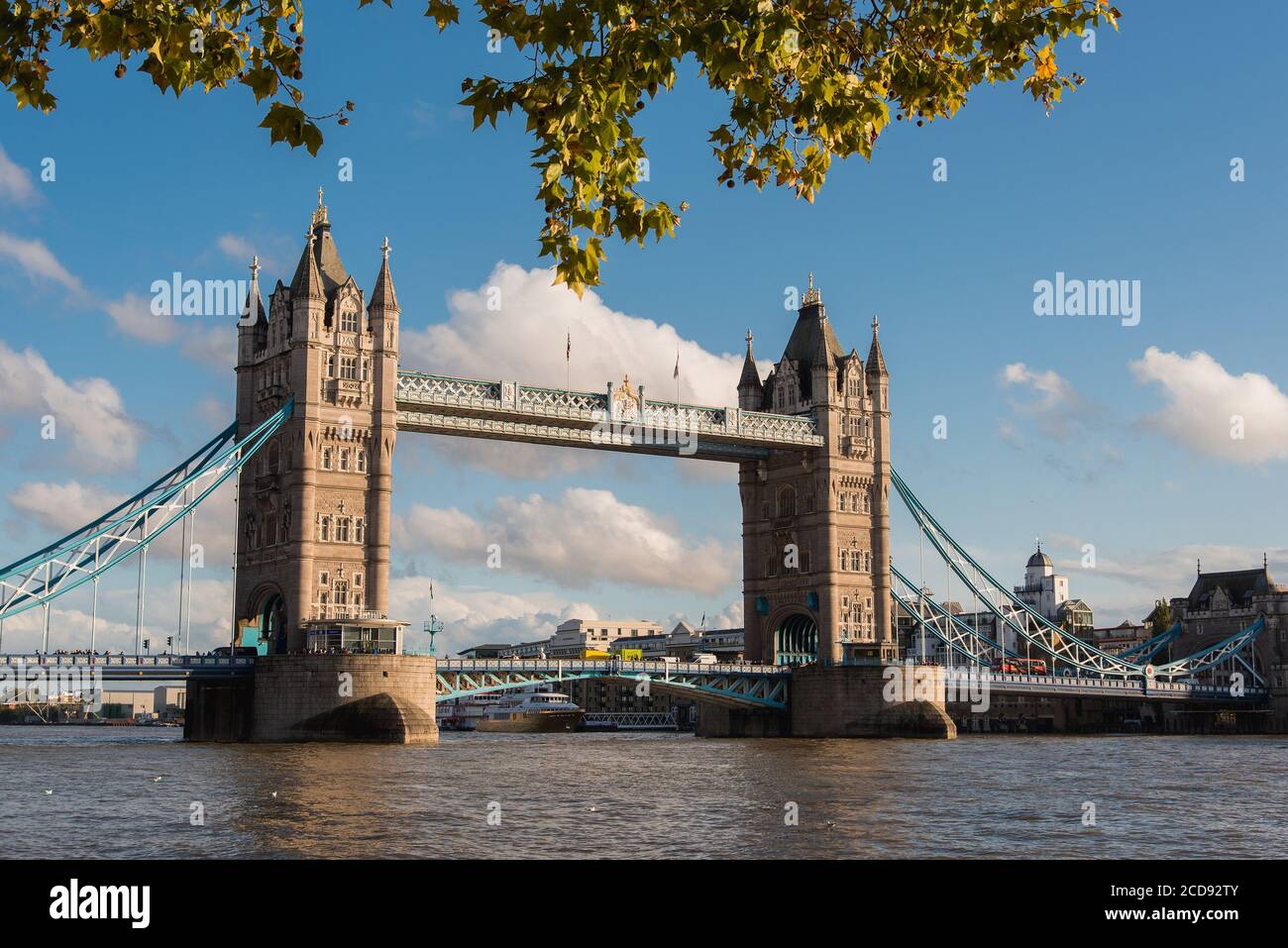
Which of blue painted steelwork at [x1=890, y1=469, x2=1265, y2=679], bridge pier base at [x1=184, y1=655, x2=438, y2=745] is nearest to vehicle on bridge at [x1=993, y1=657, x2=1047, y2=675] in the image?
blue painted steelwork at [x1=890, y1=469, x2=1265, y2=679]

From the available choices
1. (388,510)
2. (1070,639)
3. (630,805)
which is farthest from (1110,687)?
(630,805)

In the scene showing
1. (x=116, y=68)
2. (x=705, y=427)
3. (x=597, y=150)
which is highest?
Answer: (x=705, y=427)

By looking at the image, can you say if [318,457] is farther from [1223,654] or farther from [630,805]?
[1223,654]

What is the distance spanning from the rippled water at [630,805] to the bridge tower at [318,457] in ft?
46.8

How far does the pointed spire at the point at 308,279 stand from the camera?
7100cm

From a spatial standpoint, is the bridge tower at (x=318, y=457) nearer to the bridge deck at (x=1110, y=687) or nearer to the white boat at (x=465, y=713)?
the bridge deck at (x=1110, y=687)

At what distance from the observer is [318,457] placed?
70.5m

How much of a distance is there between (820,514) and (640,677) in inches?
654

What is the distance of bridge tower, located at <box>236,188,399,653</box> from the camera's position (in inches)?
2761

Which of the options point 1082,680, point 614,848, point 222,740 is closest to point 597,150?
point 614,848

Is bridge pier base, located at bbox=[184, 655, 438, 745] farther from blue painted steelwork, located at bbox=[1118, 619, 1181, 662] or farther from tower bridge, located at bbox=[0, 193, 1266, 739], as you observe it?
blue painted steelwork, located at bbox=[1118, 619, 1181, 662]

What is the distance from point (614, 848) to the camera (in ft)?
81.3
